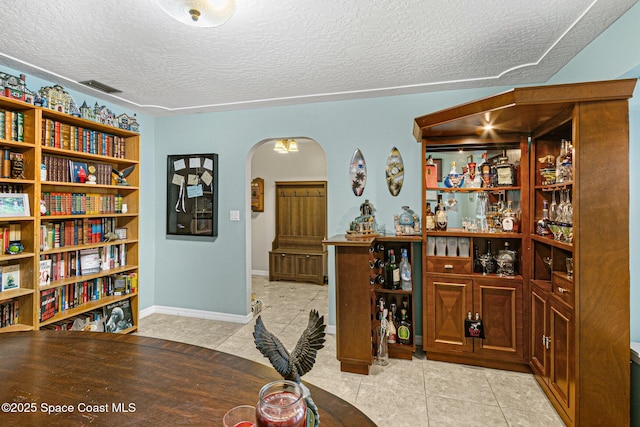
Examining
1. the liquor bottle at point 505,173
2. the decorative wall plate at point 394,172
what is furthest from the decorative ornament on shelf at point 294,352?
the decorative wall plate at point 394,172

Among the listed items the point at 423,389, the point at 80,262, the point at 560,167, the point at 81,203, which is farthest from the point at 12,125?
the point at 560,167

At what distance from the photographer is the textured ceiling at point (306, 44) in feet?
6.15

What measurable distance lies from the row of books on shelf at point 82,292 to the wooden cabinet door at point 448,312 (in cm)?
308

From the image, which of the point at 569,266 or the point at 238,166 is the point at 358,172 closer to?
the point at 238,166

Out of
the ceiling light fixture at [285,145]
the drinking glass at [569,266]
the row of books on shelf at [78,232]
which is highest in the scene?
the ceiling light fixture at [285,145]

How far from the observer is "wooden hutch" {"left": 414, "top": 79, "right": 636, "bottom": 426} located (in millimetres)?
1781

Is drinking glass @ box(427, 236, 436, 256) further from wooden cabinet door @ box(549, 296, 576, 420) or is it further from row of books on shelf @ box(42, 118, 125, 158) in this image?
row of books on shelf @ box(42, 118, 125, 158)

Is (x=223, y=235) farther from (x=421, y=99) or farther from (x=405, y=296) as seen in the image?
(x=421, y=99)

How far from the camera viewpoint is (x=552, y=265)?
232 cm

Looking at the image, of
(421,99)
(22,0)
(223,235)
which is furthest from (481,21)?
(223,235)

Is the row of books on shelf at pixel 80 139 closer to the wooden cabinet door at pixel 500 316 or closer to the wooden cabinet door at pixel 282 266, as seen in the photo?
the wooden cabinet door at pixel 282 266

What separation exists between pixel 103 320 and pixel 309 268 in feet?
10.6

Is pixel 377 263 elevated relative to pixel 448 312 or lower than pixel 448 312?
elevated

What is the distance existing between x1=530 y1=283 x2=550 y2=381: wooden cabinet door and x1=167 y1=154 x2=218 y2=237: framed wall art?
3.34 meters
